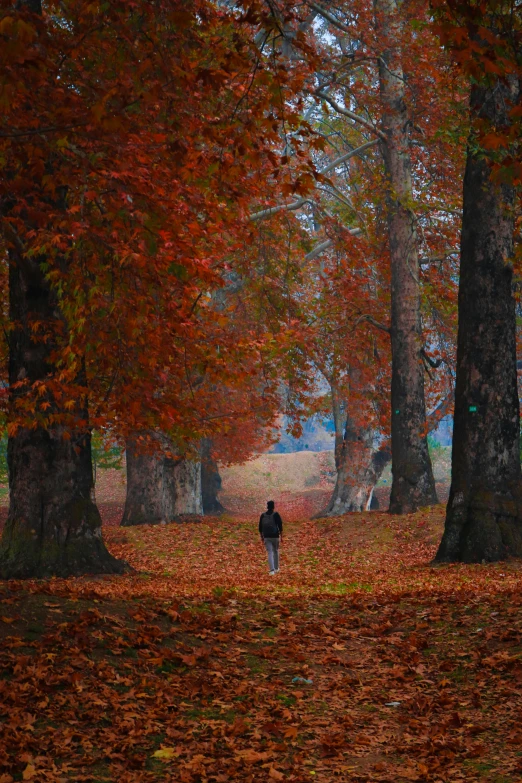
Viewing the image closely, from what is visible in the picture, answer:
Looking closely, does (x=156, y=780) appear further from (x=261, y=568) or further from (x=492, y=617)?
(x=261, y=568)

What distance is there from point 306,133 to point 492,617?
523cm

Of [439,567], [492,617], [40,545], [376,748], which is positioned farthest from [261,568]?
[376,748]

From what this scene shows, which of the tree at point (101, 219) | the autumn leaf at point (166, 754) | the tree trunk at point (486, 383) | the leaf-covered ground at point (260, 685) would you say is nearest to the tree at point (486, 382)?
the tree trunk at point (486, 383)

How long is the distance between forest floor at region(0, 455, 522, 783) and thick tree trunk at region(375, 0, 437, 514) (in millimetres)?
11215

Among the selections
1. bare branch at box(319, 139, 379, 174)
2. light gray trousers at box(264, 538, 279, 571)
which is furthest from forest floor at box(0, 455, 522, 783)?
bare branch at box(319, 139, 379, 174)

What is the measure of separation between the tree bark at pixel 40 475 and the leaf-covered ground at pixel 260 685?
115 inches

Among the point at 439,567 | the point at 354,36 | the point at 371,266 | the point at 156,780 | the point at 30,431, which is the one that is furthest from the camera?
the point at 371,266

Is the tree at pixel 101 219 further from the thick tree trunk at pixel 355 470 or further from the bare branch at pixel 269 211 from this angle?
the thick tree trunk at pixel 355 470

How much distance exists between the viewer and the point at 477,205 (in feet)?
48.9

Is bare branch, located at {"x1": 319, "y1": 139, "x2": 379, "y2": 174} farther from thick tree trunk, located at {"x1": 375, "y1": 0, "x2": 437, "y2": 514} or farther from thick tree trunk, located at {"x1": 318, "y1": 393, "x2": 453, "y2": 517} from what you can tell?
thick tree trunk, located at {"x1": 318, "y1": 393, "x2": 453, "y2": 517}

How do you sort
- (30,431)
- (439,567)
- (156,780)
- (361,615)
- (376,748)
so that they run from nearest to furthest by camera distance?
Result: 1. (156,780)
2. (376,748)
3. (361,615)
4. (30,431)
5. (439,567)

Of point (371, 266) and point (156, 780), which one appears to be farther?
point (371, 266)

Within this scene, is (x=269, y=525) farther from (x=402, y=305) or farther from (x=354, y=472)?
(x=354, y=472)

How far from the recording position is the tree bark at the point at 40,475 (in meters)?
13.4
